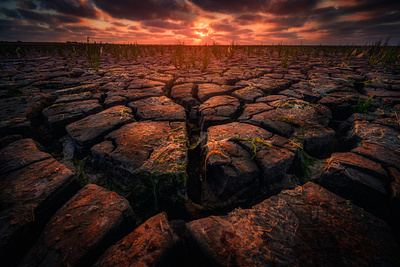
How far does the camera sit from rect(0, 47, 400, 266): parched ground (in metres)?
0.68

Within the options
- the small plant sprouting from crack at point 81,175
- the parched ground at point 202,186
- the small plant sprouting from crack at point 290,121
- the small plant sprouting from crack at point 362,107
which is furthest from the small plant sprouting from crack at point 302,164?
the small plant sprouting from crack at point 81,175

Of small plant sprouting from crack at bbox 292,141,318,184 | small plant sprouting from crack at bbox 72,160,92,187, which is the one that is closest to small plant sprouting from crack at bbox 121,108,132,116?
small plant sprouting from crack at bbox 72,160,92,187

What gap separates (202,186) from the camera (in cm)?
118

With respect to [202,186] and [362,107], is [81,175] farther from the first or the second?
[362,107]

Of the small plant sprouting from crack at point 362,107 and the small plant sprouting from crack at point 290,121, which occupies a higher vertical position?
the small plant sprouting from crack at point 362,107

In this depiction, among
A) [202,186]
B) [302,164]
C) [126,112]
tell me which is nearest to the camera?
[202,186]

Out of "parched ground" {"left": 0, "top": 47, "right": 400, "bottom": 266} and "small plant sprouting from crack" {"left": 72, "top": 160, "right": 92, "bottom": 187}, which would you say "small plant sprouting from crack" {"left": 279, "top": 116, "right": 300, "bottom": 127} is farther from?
"small plant sprouting from crack" {"left": 72, "top": 160, "right": 92, "bottom": 187}

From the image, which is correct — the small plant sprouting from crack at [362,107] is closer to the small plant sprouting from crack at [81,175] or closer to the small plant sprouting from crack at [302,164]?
the small plant sprouting from crack at [302,164]

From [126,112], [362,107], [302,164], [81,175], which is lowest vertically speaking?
[81,175]

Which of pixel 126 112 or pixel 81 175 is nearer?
pixel 81 175

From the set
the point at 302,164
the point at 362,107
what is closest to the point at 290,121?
the point at 302,164

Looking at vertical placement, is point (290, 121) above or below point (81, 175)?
above

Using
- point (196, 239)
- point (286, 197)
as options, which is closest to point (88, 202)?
point (196, 239)

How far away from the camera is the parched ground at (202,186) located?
2.22 ft
